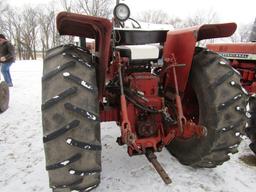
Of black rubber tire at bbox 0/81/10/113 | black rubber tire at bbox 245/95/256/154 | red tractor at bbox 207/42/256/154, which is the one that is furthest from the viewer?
black rubber tire at bbox 0/81/10/113

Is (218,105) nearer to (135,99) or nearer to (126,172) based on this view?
(135,99)

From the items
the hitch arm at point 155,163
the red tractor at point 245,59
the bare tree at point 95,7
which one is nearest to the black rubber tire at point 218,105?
the hitch arm at point 155,163

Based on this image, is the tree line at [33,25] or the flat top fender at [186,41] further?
the tree line at [33,25]

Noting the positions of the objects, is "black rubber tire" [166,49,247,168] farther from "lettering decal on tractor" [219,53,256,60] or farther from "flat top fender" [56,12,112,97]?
"lettering decal on tractor" [219,53,256,60]

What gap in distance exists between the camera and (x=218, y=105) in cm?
278

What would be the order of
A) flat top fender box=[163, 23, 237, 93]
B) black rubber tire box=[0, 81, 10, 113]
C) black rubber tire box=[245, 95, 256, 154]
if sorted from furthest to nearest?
1. black rubber tire box=[0, 81, 10, 113]
2. black rubber tire box=[245, 95, 256, 154]
3. flat top fender box=[163, 23, 237, 93]

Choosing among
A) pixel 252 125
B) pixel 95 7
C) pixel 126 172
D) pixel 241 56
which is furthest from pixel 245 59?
pixel 95 7

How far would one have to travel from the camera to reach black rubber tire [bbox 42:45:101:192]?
217cm

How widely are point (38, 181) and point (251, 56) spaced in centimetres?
397

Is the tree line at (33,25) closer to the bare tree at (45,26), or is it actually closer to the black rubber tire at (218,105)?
the bare tree at (45,26)

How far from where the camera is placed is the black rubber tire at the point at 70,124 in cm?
217

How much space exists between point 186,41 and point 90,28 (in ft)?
3.04

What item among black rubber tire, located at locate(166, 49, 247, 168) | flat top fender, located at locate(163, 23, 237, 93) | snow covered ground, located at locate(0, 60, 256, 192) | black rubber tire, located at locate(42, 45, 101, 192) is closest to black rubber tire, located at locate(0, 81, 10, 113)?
snow covered ground, located at locate(0, 60, 256, 192)

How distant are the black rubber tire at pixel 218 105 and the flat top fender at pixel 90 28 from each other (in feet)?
3.18
